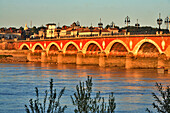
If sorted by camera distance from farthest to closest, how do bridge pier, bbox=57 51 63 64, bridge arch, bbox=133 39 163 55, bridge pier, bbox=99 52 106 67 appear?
bridge pier, bbox=57 51 63 64 < bridge pier, bbox=99 52 106 67 < bridge arch, bbox=133 39 163 55

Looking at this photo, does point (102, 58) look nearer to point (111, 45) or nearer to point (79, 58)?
point (111, 45)

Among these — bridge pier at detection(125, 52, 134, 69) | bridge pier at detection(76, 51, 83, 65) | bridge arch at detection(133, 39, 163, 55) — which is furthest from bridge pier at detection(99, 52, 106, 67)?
bridge arch at detection(133, 39, 163, 55)

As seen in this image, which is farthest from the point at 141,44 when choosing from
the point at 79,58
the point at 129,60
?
the point at 79,58

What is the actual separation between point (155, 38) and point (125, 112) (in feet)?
145

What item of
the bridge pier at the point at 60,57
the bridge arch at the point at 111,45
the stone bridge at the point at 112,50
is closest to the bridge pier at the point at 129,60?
the stone bridge at the point at 112,50

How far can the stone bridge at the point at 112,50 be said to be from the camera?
237 ft

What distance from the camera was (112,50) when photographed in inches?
3442

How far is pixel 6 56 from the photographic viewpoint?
126m

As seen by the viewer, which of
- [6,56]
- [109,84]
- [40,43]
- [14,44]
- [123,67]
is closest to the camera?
[109,84]

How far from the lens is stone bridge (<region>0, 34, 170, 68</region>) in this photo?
237 feet

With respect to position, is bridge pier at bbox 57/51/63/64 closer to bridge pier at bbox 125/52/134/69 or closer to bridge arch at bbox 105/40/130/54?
bridge arch at bbox 105/40/130/54

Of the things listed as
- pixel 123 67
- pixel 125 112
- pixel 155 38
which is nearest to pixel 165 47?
pixel 155 38

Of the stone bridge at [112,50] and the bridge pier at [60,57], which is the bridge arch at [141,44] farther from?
the bridge pier at [60,57]

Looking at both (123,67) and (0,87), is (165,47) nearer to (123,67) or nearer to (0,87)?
(123,67)
